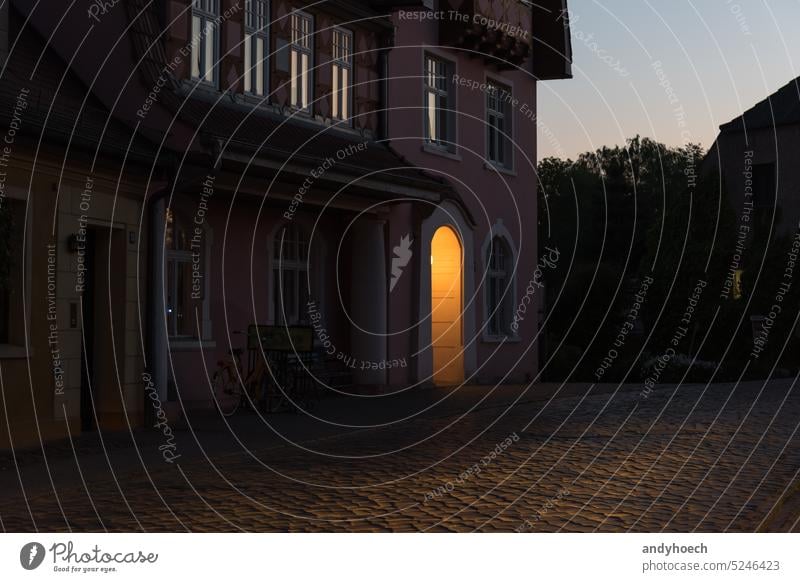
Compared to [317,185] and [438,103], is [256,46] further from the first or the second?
[438,103]

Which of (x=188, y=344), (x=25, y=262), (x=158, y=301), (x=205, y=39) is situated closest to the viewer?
(x=25, y=262)

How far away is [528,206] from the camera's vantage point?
95.8 ft

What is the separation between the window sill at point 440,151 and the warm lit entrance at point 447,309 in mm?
1450

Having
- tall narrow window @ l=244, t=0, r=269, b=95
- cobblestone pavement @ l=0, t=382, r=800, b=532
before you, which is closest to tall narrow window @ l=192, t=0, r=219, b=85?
tall narrow window @ l=244, t=0, r=269, b=95

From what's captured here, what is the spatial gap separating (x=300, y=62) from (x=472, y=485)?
→ 11.7 m

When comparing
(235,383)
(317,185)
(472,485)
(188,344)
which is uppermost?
(317,185)

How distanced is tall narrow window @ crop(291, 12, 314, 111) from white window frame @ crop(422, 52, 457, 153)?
370cm

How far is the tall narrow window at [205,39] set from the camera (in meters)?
18.6

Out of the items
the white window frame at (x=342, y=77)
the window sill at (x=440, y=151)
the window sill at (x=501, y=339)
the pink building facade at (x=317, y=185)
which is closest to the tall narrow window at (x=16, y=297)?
the pink building facade at (x=317, y=185)

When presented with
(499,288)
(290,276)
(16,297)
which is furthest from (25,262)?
(499,288)

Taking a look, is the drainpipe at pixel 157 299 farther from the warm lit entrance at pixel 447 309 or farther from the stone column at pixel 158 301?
the warm lit entrance at pixel 447 309

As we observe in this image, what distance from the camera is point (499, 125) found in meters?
28.2

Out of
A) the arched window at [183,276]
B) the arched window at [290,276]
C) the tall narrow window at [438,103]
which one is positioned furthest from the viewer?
the tall narrow window at [438,103]

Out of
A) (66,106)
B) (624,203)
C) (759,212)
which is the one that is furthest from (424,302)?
(624,203)
